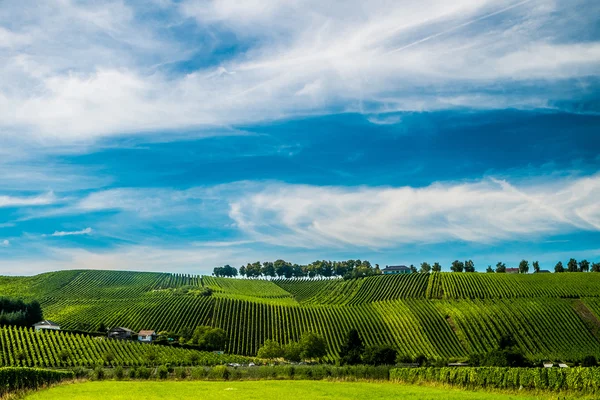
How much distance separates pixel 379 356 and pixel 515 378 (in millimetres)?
57728

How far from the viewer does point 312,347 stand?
121 metres

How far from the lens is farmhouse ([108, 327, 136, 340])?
130875 millimetres

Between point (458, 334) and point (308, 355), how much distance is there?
137 feet

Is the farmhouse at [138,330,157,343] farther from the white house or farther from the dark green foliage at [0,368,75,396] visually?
the dark green foliage at [0,368,75,396]

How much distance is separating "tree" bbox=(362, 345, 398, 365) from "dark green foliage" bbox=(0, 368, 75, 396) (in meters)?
60.0

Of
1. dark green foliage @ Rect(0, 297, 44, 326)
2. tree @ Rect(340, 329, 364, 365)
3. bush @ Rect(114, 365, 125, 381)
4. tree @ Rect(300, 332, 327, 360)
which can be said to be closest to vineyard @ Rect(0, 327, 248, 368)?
tree @ Rect(300, 332, 327, 360)

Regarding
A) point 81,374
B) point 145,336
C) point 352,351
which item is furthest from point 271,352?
point 81,374

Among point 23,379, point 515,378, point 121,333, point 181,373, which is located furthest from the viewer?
point 121,333

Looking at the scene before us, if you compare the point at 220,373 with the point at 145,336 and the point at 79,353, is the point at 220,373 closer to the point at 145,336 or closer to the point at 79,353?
the point at 79,353

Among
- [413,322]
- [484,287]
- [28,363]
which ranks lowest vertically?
[28,363]

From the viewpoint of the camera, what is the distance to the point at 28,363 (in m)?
90.7

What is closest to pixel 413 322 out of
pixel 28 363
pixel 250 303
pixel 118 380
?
pixel 250 303

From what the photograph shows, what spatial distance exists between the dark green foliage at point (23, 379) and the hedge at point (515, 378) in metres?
32.7

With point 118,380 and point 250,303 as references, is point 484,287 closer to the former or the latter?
point 250,303
